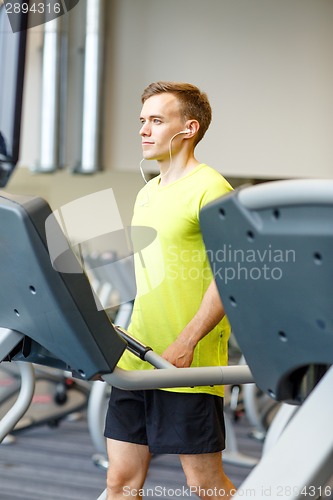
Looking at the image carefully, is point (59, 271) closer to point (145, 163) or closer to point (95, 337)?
point (95, 337)

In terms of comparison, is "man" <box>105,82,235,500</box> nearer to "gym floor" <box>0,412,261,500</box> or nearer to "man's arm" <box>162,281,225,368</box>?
"man's arm" <box>162,281,225,368</box>

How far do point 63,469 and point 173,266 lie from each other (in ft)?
7.35

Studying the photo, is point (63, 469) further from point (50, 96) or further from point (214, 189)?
point (214, 189)

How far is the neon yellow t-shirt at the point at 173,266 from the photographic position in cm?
181

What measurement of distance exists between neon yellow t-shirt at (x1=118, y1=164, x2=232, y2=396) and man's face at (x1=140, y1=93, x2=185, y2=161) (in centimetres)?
9

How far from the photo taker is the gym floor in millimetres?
3439

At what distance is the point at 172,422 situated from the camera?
1.94 metres

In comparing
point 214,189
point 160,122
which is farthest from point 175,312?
point 160,122

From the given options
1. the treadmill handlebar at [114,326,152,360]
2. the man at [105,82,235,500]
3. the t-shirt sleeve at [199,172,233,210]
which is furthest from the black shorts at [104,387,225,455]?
the t-shirt sleeve at [199,172,233,210]

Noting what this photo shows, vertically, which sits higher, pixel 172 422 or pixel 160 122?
pixel 160 122

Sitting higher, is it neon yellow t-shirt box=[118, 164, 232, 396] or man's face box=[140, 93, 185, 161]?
man's face box=[140, 93, 185, 161]

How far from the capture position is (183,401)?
1948mm

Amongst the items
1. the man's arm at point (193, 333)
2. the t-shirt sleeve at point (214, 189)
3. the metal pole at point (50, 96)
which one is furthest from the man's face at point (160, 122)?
the metal pole at point (50, 96)

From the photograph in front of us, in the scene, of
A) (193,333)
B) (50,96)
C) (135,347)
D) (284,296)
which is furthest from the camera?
(50,96)
